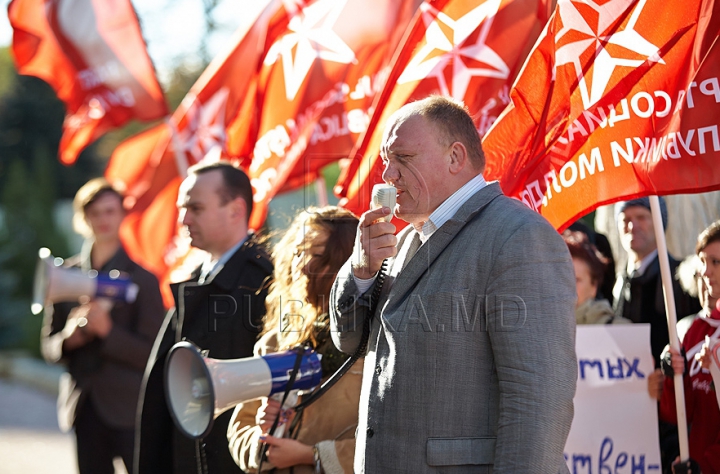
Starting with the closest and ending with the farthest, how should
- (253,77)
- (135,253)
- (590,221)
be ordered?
1. (253,77)
2. (590,221)
3. (135,253)

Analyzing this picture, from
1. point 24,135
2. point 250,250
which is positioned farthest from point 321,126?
point 24,135

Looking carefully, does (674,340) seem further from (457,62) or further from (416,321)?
(457,62)

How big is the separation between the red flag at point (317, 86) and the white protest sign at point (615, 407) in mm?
2193

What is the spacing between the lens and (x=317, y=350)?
10.8 ft

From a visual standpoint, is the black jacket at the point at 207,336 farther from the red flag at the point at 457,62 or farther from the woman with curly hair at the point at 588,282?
the woman with curly hair at the point at 588,282

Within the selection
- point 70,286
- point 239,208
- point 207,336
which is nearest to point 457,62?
point 239,208

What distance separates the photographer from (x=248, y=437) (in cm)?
343

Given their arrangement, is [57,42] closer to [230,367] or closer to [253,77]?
[253,77]

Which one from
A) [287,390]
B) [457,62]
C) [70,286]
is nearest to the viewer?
[287,390]

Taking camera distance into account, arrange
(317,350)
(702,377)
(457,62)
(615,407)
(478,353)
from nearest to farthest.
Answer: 1. (478,353)
2. (317,350)
3. (702,377)
4. (615,407)
5. (457,62)

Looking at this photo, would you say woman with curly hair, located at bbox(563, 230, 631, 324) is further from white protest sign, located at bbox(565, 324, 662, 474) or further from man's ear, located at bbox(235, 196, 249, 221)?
man's ear, located at bbox(235, 196, 249, 221)

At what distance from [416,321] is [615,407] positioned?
6.14 ft

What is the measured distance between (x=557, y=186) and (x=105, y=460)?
3.49m

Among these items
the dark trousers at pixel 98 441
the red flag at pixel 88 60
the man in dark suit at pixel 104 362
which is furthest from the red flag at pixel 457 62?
the red flag at pixel 88 60
